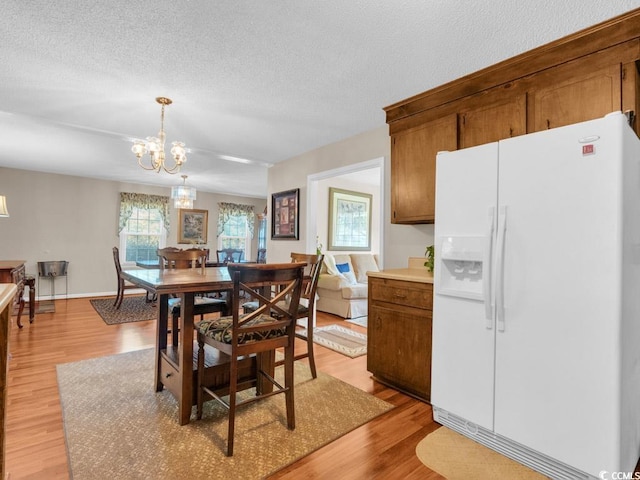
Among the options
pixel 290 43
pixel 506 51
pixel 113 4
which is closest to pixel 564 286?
pixel 506 51

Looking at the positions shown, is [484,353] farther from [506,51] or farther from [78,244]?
[78,244]

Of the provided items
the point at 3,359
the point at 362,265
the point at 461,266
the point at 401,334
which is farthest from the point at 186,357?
the point at 362,265

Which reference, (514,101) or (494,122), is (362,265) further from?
(514,101)

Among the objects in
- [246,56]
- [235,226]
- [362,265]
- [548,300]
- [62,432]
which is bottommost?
[62,432]

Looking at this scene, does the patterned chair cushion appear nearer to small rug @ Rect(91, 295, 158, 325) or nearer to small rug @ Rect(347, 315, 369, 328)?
small rug @ Rect(347, 315, 369, 328)

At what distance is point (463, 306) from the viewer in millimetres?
1938

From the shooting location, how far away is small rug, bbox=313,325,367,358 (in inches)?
136

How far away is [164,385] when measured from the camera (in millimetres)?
2400

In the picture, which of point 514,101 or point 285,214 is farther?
point 285,214

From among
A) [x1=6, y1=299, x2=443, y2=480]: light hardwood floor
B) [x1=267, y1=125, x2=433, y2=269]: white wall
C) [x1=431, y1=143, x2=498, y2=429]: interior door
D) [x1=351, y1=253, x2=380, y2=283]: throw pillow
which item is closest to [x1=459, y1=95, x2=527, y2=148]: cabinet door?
[x1=431, y1=143, x2=498, y2=429]: interior door

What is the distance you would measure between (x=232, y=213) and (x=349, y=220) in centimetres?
370

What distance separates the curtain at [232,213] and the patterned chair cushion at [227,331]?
21.8ft

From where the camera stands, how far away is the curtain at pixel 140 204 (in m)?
6.94

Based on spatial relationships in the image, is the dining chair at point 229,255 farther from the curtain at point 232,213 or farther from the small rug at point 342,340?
the small rug at point 342,340
